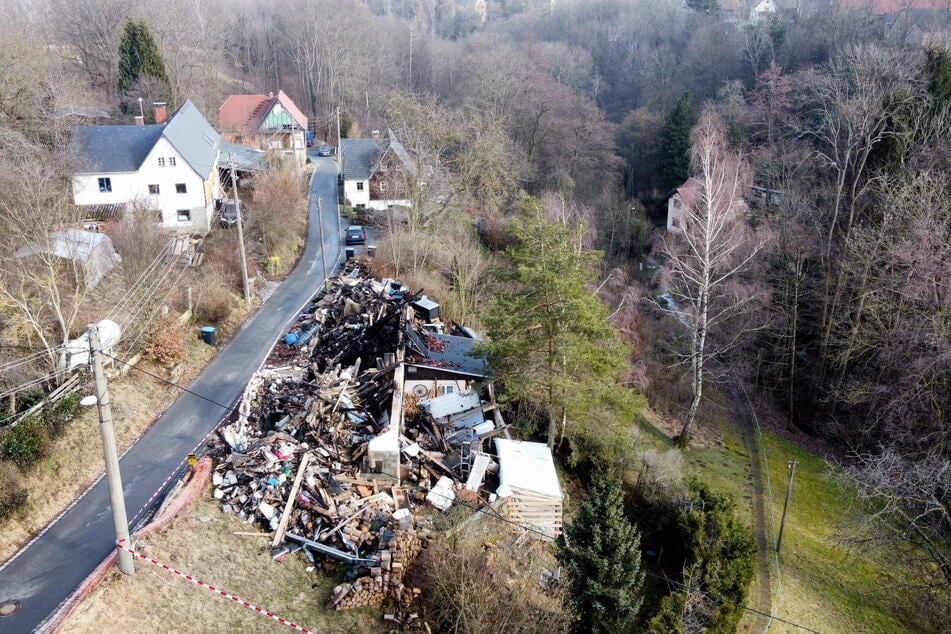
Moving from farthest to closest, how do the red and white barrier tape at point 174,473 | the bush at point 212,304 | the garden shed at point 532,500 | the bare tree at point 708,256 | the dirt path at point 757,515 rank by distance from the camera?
1. the bush at point 212,304
2. the bare tree at point 708,256
3. the garden shed at point 532,500
4. the dirt path at point 757,515
5. the red and white barrier tape at point 174,473

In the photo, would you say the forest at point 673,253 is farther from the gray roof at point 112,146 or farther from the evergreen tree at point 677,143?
the gray roof at point 112,146

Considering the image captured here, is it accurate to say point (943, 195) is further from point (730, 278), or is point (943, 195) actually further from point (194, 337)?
point (194, 337)

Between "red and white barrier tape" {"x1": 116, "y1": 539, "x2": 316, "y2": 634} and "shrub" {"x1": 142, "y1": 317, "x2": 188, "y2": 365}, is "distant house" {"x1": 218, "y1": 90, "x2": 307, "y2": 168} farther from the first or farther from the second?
"red and white barrier tape" {"x1": 116, "y1": 539, "x2": 316, "y2": 634}

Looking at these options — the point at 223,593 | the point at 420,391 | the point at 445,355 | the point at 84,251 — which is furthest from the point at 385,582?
the point at 84,251

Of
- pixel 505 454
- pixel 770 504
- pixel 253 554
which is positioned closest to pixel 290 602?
pixel 253 554

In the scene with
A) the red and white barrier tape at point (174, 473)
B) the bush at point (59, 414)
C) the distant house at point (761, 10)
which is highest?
the distant house at point (761, 10)

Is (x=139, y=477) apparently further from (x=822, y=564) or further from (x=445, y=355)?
(x=822, y=564)

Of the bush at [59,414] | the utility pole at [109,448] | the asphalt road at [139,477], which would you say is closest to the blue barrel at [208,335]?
the asphalt road at [139,477]

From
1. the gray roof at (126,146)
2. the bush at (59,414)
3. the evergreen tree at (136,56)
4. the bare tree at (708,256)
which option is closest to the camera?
the bush at (59,414)
